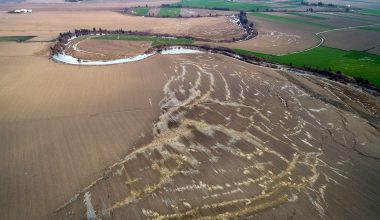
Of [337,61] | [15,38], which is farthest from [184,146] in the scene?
[15,38]

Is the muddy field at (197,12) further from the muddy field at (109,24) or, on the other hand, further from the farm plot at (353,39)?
the farm plot at (353,39)

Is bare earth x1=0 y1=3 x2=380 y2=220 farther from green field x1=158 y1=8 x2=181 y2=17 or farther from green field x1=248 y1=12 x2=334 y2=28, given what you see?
green field x1=158 y1=8 x2=181 y2=17

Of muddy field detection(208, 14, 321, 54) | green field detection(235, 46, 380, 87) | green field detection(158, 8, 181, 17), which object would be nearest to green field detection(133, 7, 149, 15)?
green field detection(158, 8, 181, 17)

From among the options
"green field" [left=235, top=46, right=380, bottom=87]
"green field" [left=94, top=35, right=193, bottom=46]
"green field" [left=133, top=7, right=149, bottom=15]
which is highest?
"green field" [left=133, top=7, right=149, bottom=15]

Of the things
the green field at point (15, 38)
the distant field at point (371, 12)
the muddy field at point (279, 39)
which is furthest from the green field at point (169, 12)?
the distant field at point (371, 12)

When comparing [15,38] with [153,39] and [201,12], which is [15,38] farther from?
[201,12]
